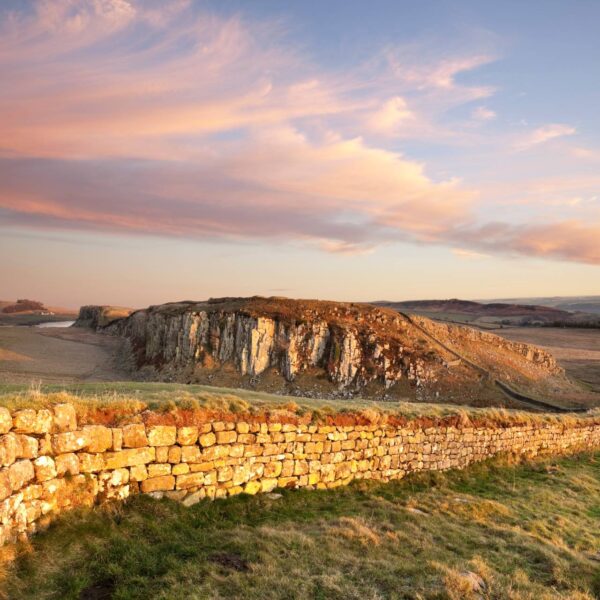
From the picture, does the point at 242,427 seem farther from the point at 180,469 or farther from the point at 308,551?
the point at 308,551

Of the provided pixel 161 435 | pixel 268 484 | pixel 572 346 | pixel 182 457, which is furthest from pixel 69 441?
pixel 572 346

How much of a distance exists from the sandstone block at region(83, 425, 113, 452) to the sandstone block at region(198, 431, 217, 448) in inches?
79.1

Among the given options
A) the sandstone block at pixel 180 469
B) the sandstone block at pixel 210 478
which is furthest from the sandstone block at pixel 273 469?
the sandstone block at pixel 180 469

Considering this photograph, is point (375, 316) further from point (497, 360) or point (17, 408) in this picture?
point (17, 408)

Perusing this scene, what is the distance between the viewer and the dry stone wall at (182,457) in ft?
25.5

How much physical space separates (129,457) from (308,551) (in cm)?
384

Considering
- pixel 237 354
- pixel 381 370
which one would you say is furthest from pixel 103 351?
pixel 381 370

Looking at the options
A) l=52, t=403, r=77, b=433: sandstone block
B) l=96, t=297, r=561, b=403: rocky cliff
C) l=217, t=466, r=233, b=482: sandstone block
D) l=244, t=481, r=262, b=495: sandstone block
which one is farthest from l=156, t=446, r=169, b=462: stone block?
l=96, t=297, r=561, b=403: rocky cliff

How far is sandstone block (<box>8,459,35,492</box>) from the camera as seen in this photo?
7.44 meters

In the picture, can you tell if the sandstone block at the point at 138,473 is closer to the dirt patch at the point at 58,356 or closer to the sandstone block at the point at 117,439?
the sandstone block at the point at 117,439

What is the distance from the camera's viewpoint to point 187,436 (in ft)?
33.1

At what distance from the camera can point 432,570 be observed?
8.05 m

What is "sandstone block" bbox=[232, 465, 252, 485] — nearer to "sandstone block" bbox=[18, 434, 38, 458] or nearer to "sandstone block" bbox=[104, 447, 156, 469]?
"sandstone block" bbox=[104, 447, 156, 469]

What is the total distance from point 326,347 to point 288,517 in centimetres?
3301
